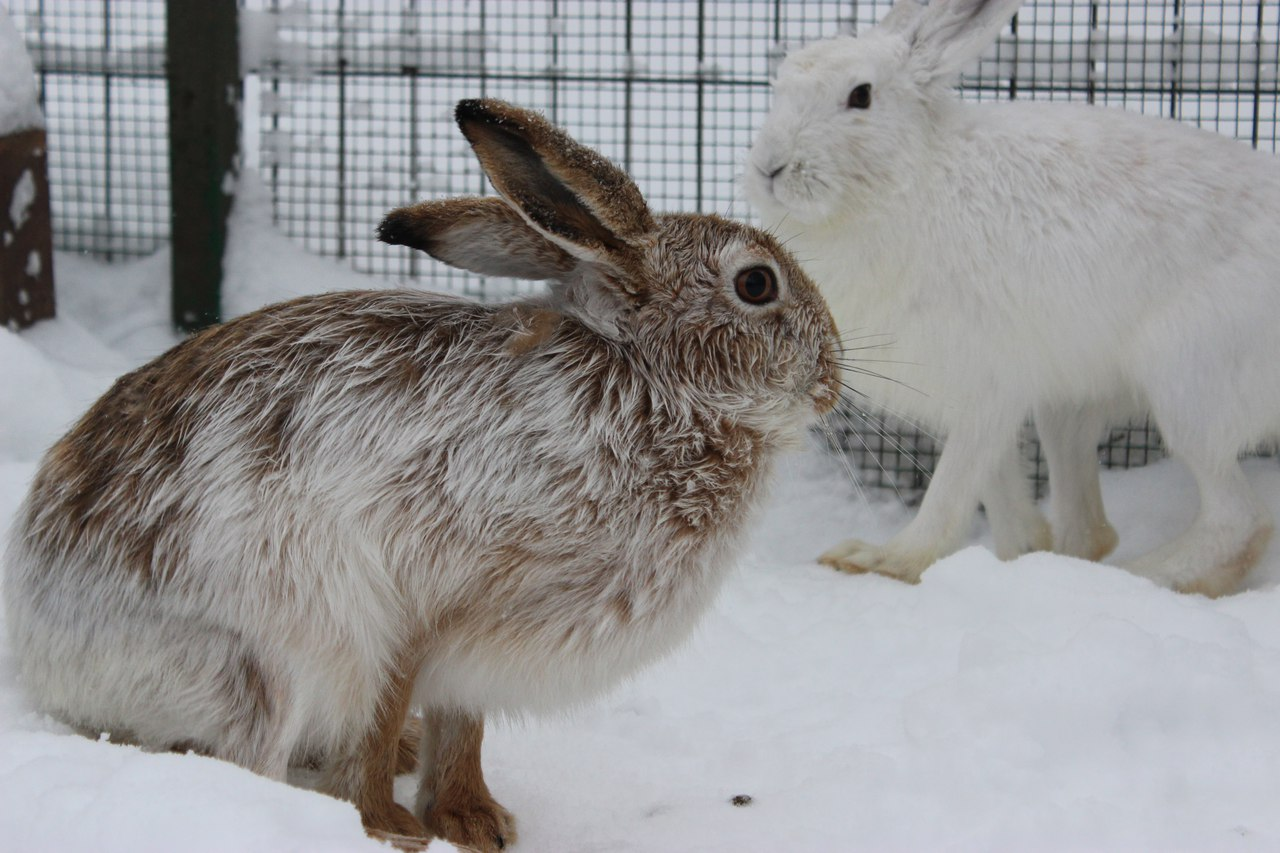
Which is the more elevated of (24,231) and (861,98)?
(861,98)

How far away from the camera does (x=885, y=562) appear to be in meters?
3.12

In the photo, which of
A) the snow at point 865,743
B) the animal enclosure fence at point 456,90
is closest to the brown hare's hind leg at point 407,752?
the snow at point 865,743

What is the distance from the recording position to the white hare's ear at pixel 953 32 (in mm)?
3137

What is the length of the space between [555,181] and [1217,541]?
212 centimetres

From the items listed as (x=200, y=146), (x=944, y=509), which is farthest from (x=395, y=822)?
(x=200, y=146)

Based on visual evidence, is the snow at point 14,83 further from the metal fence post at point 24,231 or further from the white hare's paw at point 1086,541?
the white hare's paw at point 1086,541

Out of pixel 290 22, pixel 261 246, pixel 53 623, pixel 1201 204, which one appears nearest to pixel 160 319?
pixel 261 246

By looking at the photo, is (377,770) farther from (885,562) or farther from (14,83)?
(14,83)

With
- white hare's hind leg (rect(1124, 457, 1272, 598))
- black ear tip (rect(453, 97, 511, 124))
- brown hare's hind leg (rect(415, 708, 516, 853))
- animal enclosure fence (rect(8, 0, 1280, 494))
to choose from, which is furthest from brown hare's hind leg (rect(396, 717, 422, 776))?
animal enclosure fence (rect(8, 0, 1280, 494))

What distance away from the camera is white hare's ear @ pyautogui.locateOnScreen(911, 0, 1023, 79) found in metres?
3.14

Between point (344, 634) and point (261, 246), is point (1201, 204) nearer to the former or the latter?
point (344, 634)

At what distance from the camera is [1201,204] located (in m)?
3.01

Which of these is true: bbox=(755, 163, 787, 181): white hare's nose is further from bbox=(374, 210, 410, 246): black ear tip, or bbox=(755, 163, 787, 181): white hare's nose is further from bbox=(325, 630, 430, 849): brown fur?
bbox=(325, 630, 430, 849): brown fur

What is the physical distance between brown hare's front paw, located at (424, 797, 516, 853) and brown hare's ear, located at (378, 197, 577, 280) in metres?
0.69
